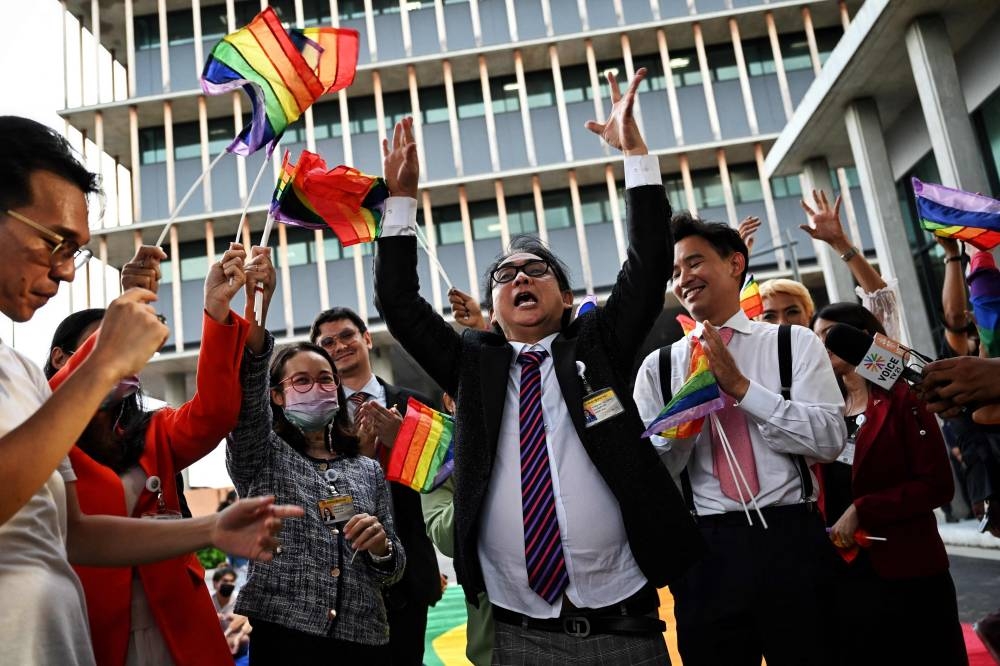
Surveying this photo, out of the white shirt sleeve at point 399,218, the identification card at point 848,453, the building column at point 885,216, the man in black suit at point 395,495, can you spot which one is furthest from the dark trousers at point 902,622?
the building column at point 885,216

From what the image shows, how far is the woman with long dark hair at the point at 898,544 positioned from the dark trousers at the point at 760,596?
1.87 feet

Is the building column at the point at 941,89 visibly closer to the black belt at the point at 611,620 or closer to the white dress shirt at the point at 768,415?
the white dress shirt at the point at 768,415

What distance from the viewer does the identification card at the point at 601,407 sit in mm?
2436

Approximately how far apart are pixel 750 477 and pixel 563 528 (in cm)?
73

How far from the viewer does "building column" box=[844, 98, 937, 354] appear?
1033cm

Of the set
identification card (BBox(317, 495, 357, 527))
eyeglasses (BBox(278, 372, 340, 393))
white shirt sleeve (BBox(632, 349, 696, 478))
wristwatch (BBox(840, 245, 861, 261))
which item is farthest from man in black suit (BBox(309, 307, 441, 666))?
wristwatch (BBox(840, 245, 861, 261))

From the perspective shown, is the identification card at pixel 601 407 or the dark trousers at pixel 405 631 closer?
the identification card at pixel 601 407

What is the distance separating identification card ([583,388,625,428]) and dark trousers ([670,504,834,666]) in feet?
1.91

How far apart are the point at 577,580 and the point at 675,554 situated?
29 centimetres

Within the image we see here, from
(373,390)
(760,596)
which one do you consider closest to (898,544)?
(760,596)

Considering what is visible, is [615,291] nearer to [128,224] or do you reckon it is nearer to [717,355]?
[717,355]

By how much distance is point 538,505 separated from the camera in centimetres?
243

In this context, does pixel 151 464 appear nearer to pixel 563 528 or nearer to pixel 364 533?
pixel 364 533

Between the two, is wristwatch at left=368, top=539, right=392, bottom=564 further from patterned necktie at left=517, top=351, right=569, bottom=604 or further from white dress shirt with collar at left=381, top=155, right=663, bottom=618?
patterned necktie at left=517, top=351, right=569, bottom=604
